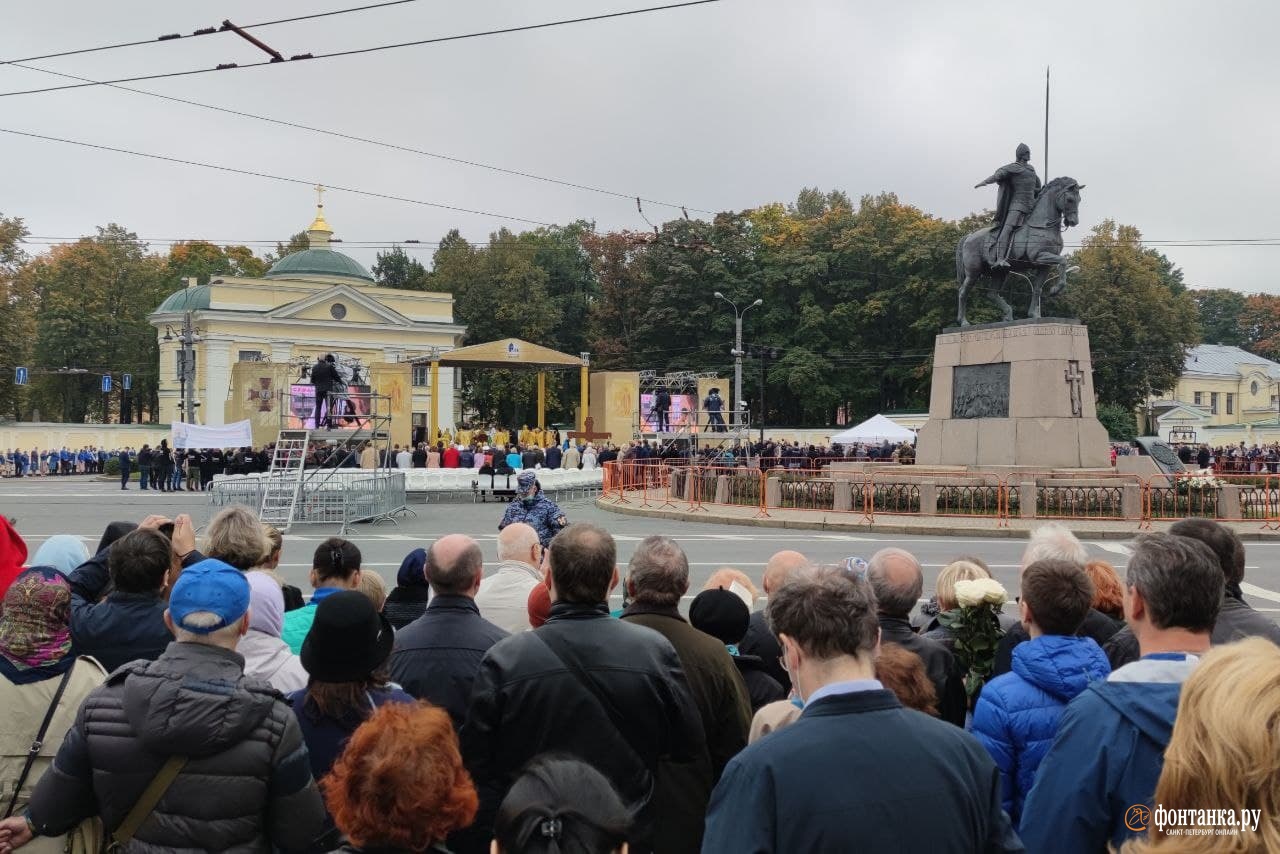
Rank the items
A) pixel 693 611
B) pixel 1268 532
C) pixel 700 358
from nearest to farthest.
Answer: pixel 693 611, pixel 1268 532, pixel 700 358

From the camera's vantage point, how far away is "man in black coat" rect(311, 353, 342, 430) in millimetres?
26234

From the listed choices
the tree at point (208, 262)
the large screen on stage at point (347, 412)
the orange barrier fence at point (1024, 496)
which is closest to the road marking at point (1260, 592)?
the orange barrier fence at point (1024, 496)

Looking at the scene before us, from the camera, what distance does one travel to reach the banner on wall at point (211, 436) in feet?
106

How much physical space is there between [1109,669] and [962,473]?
2357 cm

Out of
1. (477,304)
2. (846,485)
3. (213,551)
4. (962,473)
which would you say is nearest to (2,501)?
(846,485)

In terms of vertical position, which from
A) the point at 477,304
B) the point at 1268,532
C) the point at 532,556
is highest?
the point at 477,304

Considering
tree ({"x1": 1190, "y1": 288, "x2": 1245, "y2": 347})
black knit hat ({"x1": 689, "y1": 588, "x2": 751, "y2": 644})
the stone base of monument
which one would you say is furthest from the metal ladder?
tree ({"x1": 1190, "y1": 288, "x2": 1245, "y2": 347})

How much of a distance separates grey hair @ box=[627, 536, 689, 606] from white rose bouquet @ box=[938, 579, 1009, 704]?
133cm

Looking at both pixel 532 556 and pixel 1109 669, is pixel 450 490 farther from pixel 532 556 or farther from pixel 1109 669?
pixel 1109 669

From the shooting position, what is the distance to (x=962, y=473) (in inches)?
1042

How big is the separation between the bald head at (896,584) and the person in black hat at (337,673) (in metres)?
2.19

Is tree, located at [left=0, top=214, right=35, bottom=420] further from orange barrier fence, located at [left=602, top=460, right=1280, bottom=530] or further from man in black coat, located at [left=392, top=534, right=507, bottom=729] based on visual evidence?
man in black coat, located at [left=392, top=534, right=507, bottom=729]

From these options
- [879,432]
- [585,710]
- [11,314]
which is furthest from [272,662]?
[11,314]

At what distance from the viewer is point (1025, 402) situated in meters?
26.3
